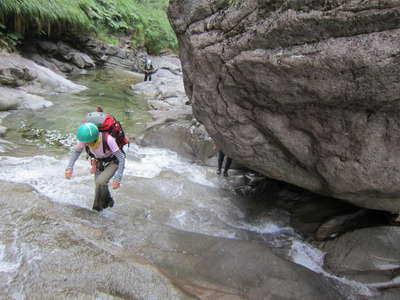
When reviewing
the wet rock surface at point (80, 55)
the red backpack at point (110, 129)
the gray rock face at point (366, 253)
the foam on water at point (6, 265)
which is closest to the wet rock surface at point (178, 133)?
the red backpack at point (110, 129)

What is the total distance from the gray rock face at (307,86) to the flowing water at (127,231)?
1.20 meters

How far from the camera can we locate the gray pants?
4.89m

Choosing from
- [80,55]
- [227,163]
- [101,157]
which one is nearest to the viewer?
[101,157]

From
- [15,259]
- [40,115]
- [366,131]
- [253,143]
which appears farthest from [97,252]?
[40,115]

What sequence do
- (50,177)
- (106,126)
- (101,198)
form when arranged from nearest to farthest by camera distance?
(106,126), (101,198), (50,177)

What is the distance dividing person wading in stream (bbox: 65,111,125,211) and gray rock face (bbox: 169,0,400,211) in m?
1.60

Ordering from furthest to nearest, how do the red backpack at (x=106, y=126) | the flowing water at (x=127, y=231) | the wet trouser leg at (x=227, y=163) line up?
1. the wet trouser leg at (x=227, y=163)
2. the red backpack at (x=106, y=126)
3. the flowing water at (x=127, y=231)

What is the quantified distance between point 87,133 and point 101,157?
0.74m

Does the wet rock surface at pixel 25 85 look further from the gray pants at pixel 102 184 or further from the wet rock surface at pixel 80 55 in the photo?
the gray pants at pixel 102 184

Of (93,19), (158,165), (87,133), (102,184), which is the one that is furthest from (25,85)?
(93,19)

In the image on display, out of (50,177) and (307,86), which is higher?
(307,86)

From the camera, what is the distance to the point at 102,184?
16.0ft

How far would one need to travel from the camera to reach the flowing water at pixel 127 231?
10.8 feet

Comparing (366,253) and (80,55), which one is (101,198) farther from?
(80,55)
